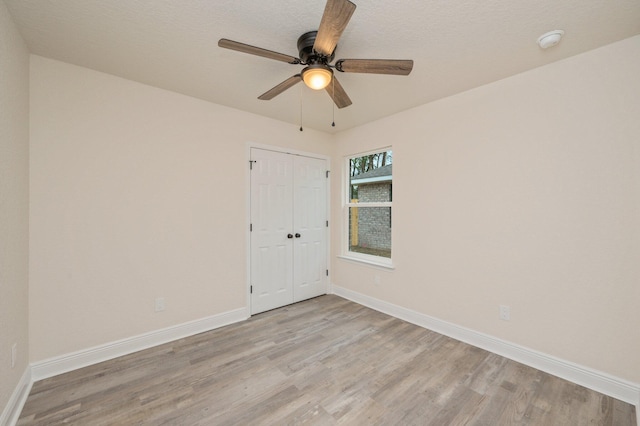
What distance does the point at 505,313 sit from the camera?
2385 mm

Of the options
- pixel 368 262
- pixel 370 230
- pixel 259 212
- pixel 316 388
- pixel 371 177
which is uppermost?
pixel 371 177

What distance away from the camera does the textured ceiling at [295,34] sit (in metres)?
1.55

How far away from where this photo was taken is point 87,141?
2238mm

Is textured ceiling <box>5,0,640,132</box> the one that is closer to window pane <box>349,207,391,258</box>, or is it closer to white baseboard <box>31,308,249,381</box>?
window pane <box>349,207,391,258</box>

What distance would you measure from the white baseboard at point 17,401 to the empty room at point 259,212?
0.07 ft

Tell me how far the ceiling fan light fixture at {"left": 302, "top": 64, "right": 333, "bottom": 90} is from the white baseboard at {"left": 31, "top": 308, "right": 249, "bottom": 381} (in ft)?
8.67

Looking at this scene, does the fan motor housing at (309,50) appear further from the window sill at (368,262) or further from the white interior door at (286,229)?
the window sill at (368,262)

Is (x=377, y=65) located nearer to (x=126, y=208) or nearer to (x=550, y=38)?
(x=550, y=38)

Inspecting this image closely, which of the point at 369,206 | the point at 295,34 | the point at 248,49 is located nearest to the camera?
the point at 248,49

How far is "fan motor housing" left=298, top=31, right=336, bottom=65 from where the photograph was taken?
171 centimetres

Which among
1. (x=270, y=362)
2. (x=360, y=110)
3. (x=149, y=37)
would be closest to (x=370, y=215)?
(x=360, y=110)

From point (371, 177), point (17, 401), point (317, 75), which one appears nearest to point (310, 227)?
point (371, 177)

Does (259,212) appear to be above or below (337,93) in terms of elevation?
below

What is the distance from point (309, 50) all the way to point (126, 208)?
2145 mm
